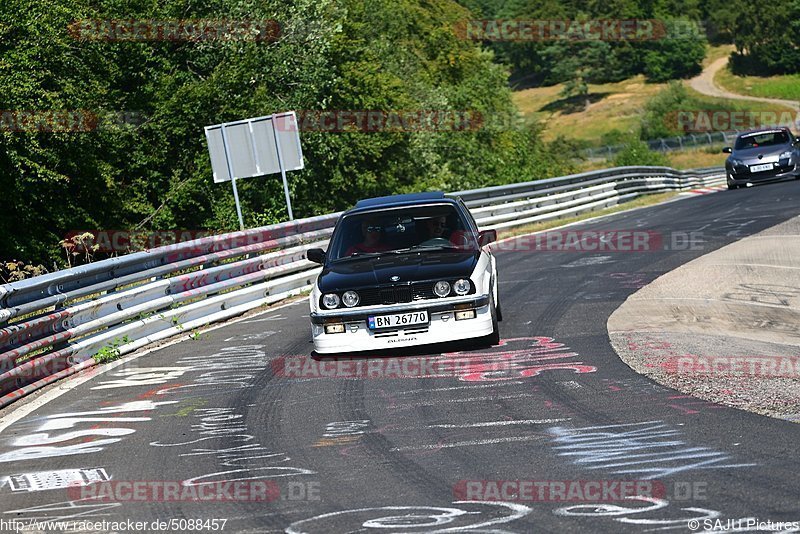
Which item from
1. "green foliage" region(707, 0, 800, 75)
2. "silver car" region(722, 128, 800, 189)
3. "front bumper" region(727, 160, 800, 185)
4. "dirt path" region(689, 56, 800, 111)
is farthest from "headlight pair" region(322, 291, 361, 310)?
"green foliage" region(707, 0, 800, 75)

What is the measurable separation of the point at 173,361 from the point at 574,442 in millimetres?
5762

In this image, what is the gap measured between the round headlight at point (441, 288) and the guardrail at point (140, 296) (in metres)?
3.64

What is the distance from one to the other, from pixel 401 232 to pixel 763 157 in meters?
22.0

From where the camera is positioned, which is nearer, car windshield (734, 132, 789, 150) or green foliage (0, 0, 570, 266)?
green foliage (0, 0, 570, 266)

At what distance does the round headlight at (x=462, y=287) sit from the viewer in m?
9.98

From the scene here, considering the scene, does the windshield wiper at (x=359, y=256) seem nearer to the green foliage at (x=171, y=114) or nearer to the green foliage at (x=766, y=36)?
the green foliage at (x=171, y=114)

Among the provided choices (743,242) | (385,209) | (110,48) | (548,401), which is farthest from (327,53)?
(548,401)

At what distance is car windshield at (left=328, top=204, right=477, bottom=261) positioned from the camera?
1104 cm

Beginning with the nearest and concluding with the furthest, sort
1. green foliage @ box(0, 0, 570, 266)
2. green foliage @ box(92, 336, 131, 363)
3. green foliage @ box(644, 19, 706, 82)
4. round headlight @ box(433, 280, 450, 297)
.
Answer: round headlight @ box(433, 280, 450, 297) < green foliage @ box(92, 336, 131, 363) < green foliage @ box(0, 0, 570, 266) < green foliage @ box(644, 19, 706, 82)

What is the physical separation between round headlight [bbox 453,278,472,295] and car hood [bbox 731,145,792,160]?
22.7 meters

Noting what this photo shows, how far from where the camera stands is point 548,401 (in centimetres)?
775

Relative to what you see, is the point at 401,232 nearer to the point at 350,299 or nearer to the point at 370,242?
the point at 370,242

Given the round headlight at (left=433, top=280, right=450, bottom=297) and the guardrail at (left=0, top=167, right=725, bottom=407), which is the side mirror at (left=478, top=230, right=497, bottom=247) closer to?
the round headlight at (left=433, top=280, right=450, bottom=297)

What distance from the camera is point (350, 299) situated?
10.0 meters
